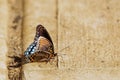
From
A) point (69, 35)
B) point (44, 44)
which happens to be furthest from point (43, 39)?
point (69, 35)

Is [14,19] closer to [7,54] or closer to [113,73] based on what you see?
[7,54]

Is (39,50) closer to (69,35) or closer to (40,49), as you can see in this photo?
(40,49)

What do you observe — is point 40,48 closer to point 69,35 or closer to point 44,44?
point 44,44

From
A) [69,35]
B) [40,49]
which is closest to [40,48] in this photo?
[40,49]
